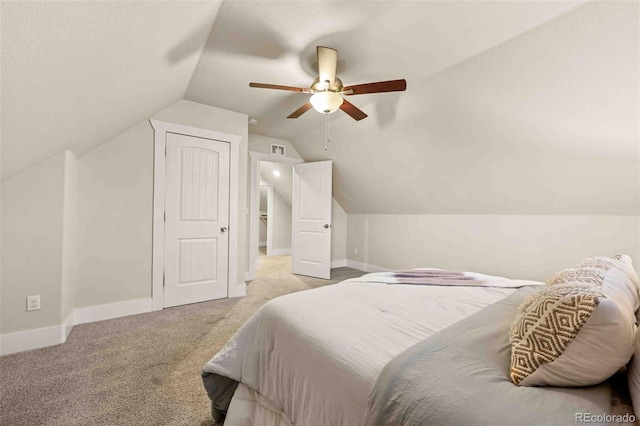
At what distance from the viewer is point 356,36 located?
2.09 meters

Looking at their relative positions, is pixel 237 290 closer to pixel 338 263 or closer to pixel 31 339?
pixel 31 339

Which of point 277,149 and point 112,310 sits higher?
point 277,149

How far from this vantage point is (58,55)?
123cm

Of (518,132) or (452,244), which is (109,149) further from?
(452,244)

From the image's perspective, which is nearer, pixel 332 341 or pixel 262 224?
pixel 332 341

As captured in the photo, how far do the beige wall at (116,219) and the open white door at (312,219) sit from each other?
2.47 m

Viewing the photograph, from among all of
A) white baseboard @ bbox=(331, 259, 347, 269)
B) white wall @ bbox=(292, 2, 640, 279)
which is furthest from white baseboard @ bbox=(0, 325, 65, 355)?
white baseboard @ bbox=(331, 259, 347, 269)

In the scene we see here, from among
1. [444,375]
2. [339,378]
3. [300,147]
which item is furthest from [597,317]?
[300,147]

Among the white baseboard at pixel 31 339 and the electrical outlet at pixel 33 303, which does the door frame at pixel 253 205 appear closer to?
the white baseboard at pixel 31 339

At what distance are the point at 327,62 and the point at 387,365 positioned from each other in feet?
7.10

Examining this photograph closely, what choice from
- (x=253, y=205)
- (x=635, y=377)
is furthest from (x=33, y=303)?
(x=635, y=377)

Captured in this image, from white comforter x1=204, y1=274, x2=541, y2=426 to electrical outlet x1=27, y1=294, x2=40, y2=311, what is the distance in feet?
6.41

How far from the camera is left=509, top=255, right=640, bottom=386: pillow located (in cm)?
68

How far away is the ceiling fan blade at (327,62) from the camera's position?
6.93 ft
